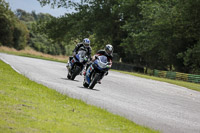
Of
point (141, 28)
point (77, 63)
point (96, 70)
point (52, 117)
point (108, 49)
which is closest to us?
point (52, 117)

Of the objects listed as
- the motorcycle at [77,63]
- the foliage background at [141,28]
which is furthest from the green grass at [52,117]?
the foliage background at [141,28]

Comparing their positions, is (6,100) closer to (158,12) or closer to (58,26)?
(158,12)

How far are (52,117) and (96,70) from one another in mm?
7430

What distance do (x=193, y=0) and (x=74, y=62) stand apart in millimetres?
29171

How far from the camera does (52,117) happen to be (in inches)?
256

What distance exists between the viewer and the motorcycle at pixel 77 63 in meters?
16.1

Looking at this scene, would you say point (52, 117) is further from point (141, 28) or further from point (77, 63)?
point (141, 28)

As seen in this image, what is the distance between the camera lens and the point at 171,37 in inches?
1832

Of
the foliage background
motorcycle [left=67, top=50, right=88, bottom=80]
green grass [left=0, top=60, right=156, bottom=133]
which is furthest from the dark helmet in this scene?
the foliage background

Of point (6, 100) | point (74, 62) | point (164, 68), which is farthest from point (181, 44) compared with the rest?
point (6, 100)

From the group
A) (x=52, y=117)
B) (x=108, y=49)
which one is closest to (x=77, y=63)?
(x=108, y=49)

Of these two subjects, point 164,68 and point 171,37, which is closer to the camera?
point 171,37

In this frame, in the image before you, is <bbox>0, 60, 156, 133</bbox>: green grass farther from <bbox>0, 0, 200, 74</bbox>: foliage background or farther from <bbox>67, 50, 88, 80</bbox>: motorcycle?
<bbox>0, 0, 200, 74</bbox>: foliage background

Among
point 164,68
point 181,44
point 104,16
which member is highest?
point 104,16
